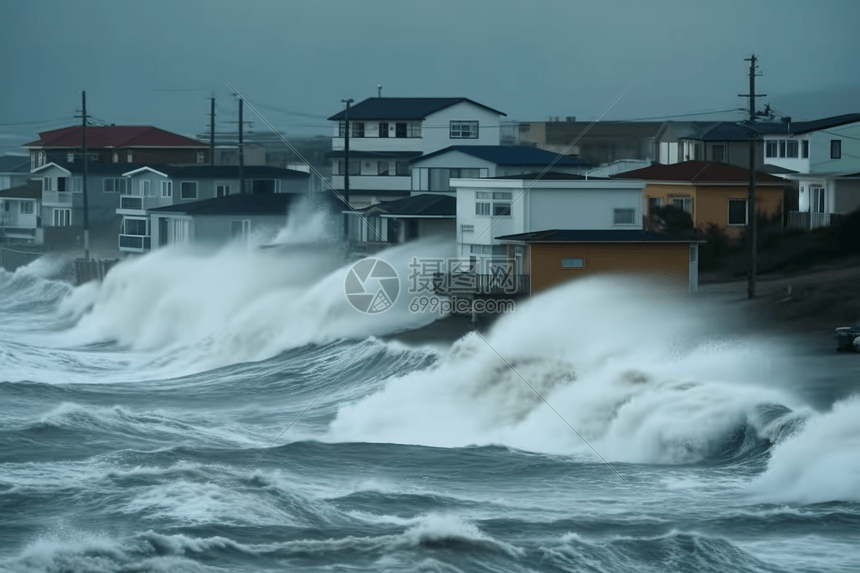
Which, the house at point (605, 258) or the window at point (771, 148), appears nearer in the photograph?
the house at point (605, 258)

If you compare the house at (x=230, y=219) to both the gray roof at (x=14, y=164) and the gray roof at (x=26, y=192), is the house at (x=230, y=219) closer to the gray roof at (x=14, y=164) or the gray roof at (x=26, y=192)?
the gray roof at (x=26, y=192)

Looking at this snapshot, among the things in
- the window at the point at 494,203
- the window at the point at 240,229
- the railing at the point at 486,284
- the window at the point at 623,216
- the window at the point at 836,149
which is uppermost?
the window at the point at 836,149

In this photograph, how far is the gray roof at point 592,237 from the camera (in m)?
27.6

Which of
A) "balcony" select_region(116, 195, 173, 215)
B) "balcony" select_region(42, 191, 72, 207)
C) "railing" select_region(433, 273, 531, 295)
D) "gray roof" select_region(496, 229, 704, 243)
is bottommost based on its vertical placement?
"railing" select_region(433, 273, 531, 295)

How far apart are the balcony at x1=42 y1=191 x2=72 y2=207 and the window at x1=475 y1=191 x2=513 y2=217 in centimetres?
3001

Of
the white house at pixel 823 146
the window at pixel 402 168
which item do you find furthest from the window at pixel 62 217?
the white house at pixel 823 146

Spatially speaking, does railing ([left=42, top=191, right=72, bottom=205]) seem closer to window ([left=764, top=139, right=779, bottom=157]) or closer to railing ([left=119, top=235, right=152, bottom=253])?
railing ([left=119, top=235, right=152, bottom=253])

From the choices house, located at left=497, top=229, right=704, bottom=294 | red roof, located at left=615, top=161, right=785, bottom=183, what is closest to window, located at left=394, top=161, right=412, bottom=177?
red roof, located at left=615, top=161, right=785, bottom=183

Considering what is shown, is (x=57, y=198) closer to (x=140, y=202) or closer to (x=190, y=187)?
(x=140, y=202)

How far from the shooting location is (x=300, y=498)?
14.6 meters

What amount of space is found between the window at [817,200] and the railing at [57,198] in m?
35.5

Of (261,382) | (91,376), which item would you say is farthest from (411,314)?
(91,376)

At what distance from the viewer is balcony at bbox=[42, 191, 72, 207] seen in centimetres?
5578

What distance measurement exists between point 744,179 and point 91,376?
18428 millimetres
